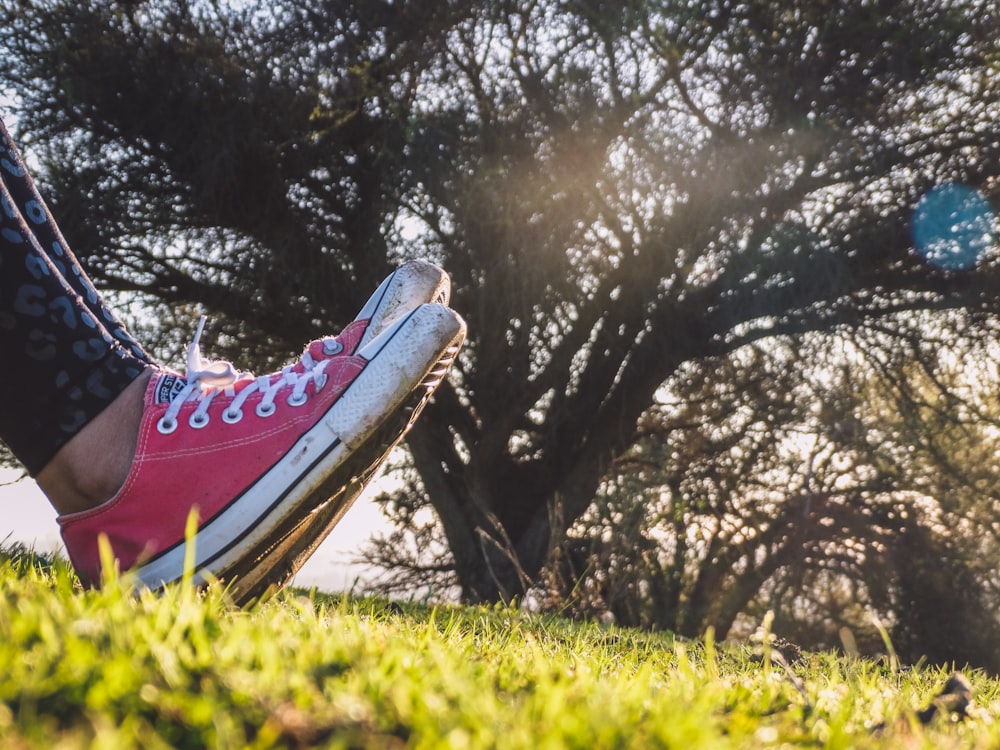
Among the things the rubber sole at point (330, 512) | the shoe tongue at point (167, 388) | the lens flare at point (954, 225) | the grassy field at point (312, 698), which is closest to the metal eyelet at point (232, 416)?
the shoe tongue at point (167, 388)

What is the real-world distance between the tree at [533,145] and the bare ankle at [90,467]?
4432mm

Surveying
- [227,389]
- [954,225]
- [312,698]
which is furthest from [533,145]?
[312,698]

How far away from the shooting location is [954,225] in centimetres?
646

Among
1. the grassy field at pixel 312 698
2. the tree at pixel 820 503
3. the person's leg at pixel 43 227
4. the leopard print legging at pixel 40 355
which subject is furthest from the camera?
the tree at pixel 820 503

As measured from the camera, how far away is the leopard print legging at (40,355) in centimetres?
157

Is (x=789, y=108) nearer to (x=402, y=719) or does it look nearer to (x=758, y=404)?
(x=758, y=404)

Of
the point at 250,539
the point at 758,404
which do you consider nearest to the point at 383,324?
the point at 250,539

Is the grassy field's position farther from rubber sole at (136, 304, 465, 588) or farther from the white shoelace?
the white shoelace

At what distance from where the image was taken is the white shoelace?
1716mm

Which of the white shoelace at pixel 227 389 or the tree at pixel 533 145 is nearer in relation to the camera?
the white shoelace at pixel 227 389

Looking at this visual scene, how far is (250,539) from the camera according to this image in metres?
1.60

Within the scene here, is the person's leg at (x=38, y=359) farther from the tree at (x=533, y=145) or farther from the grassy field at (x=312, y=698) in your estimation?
the tree at (x=533, y=145)

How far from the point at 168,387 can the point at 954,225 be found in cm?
635

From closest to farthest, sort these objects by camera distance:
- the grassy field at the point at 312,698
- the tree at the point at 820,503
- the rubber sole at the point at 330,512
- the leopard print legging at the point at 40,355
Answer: the grassy field at the point at 312,698, the leopard print legging at the point at 40,355, the rubber sole at the point at 330,512, the tree at the point at 820,503
